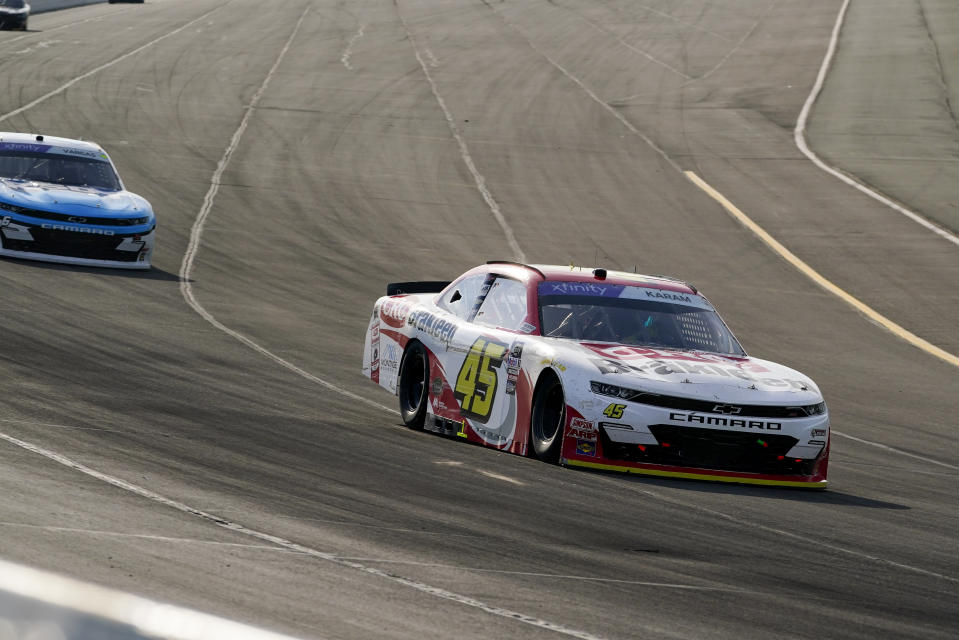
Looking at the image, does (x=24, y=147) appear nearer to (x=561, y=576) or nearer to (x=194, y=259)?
(x=194, y=259)

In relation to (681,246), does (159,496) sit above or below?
above

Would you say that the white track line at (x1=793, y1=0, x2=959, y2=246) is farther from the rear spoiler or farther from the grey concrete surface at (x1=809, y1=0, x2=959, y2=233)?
the rear spoiler

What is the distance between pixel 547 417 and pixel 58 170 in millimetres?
12723

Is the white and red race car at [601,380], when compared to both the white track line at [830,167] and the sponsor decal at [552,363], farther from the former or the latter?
the white track line at [830,167]

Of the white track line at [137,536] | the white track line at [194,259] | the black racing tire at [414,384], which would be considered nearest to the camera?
the white track line at [137,536]

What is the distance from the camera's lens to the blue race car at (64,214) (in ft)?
63.9

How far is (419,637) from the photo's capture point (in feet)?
17.1

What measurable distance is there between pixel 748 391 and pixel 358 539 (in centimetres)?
378

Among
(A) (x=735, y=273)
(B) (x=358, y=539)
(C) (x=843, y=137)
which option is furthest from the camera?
(C) (x=843, y=137)

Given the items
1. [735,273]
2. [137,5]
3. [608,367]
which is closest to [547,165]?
[735,273]

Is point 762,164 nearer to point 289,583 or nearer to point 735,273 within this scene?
point 735,273

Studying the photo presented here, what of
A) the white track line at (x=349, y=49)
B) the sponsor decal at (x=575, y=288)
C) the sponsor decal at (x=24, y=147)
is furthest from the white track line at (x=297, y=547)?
the white track line at (x=349, y=49)

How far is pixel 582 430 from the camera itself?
974 cm

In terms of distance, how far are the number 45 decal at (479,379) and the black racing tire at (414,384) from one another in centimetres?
51
